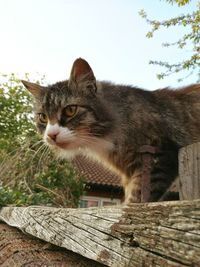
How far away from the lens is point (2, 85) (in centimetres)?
1412

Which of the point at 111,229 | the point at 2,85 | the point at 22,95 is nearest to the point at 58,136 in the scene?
the point at 111,229

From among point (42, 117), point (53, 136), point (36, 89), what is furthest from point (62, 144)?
point (36, 89)

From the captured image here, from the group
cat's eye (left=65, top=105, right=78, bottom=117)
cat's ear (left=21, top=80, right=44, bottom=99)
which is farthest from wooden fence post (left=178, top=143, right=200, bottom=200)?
cat's ear (left=21, top=80, right=44, bottom=99)

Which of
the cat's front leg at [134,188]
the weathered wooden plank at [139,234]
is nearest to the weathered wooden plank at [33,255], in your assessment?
the weathered wooden plank at [139,234]

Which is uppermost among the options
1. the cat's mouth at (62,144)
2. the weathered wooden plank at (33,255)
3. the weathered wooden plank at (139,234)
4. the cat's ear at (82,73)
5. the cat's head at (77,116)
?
the cat's ear at (82,73)

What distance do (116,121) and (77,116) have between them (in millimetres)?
272

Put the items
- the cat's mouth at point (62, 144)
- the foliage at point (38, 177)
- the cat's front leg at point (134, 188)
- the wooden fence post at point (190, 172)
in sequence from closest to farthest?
the wooden fence post at point (190, 172) → the cat's front leg at point (134, 188) → the cat's mouth at point (62, 144) → the foliage at point (38, 177)

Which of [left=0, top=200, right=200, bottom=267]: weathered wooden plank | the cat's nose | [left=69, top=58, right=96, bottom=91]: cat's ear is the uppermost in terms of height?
[left=69, top=58, right=96, bottom=91]: cat's ear

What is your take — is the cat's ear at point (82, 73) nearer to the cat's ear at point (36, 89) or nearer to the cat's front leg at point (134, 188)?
the cat's ear at point (36, 89)

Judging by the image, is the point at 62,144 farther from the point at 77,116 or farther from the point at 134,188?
the point at 134,188

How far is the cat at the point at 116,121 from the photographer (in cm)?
252

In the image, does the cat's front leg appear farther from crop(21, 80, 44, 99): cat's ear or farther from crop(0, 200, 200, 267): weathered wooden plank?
crop(21, 80, 44, 99): cat's ear

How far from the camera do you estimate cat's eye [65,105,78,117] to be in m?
2.77

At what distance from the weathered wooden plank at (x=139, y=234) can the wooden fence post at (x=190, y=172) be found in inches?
9.3
